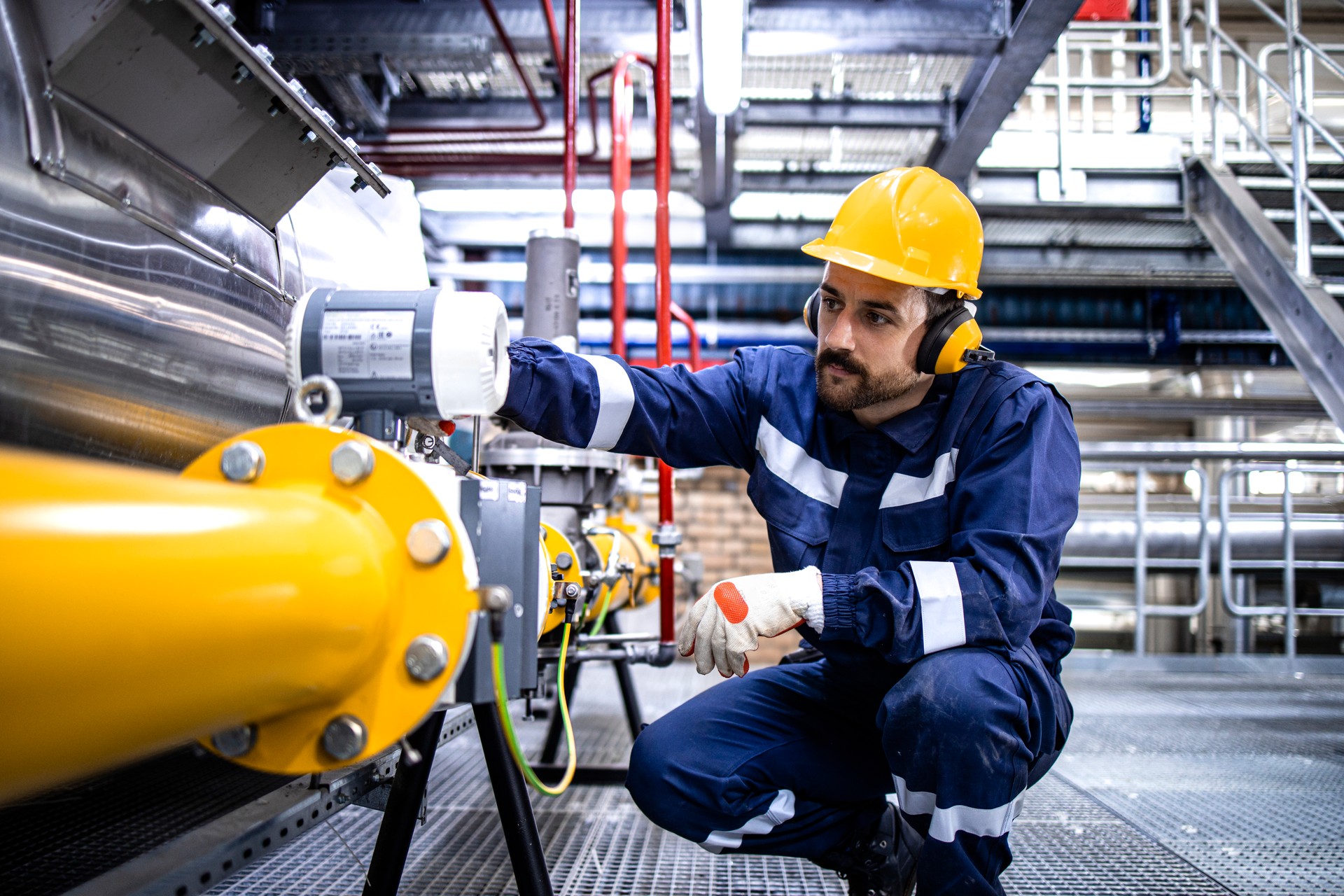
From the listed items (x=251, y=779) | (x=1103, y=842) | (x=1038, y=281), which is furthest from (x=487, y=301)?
(x=1038, y=281)

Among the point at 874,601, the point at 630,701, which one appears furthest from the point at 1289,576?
the point at 874,601

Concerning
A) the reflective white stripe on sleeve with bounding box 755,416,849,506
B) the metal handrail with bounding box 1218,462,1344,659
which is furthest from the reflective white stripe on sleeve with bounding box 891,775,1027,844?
the metal handrail with bounding box 1218,462,1344,659

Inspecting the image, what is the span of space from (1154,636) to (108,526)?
6182 mm

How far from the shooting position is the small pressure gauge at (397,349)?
71 centimetres

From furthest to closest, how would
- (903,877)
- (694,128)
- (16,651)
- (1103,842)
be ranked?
(694,128) → (1103,842) → (903,877) → (16,651)

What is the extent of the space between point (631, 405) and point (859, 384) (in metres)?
0.34

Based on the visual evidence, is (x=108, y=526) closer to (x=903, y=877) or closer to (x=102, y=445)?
(x=102, y=445)

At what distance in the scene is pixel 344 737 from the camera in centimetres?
57

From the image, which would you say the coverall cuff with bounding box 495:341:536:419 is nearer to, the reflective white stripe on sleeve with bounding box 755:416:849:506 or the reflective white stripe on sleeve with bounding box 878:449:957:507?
the reflective white stripe on sleeve with bounding box 755:416:849:506

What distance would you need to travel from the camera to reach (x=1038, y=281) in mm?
4312

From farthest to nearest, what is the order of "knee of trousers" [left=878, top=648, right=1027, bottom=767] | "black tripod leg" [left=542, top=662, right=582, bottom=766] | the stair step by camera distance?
the stair step → "black tripod leg" [left=542, top=662, right=582, bottom=766] → "knee of trousers" [left=878, top=648, right=1027, bottom=767]

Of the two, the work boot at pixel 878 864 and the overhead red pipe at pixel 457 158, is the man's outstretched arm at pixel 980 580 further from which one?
the overhead red pipe at pixel 457 158

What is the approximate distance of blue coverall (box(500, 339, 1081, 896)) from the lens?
101cm

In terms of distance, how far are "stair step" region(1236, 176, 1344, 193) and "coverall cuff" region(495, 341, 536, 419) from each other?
3123 mm
